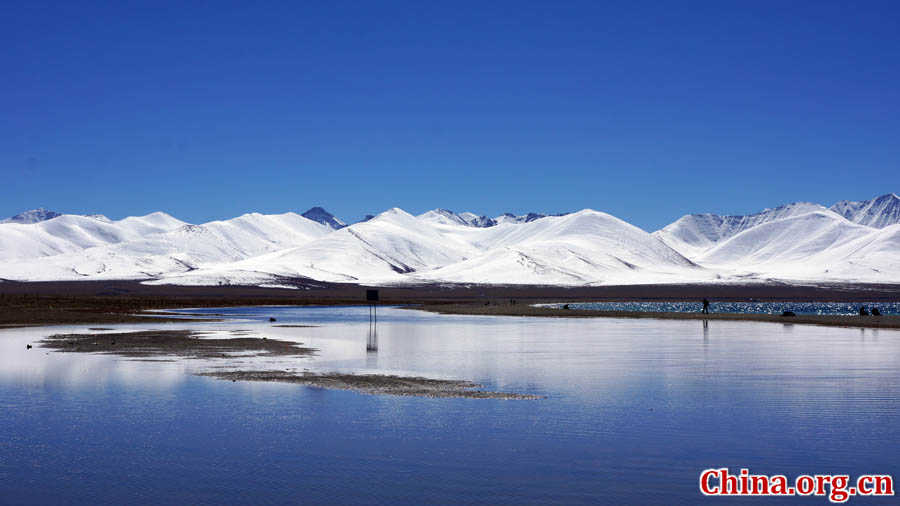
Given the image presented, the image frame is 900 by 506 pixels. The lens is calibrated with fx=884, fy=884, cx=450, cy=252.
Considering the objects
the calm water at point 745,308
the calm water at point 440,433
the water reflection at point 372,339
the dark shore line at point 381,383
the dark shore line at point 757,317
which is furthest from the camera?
the calm water at point 745,308

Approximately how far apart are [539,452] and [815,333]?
52.2 metres

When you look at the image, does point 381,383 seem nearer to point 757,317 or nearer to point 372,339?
point 372,339

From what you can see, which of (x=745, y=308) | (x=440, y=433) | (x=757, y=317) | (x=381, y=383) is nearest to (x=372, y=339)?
(x=381, y=383)

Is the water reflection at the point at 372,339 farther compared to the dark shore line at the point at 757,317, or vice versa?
the dark shore line at the point at 757,317

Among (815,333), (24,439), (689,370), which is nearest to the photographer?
(24,439)

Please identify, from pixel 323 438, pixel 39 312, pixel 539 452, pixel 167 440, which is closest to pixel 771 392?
pixel 539 452

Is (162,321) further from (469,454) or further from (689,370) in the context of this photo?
(469,454)

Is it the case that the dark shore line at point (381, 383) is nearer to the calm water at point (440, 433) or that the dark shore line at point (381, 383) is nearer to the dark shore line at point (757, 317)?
the calm water at point (440, 433)

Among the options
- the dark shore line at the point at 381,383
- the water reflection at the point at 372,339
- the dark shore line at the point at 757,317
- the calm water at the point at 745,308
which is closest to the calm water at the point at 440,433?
the dark shore line at the point at 381,383

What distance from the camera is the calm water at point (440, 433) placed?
17516 mm

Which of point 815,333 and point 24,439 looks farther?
point 815,333

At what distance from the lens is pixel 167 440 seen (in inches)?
855

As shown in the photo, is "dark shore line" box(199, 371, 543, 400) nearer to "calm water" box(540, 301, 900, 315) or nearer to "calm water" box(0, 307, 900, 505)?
"calm water" box(0, 307, 900, 505)

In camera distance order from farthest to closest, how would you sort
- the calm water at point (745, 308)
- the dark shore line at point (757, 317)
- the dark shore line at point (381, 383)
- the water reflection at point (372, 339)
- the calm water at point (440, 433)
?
1. the calm water at point (745, 308)
2. the dark shore line at point (757, 317)
3. the water reflection at point (372, 339)
4. the dark shore line at point (381, 383)
5. the calm water at point (440, 433)
